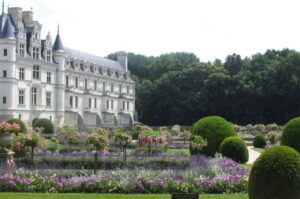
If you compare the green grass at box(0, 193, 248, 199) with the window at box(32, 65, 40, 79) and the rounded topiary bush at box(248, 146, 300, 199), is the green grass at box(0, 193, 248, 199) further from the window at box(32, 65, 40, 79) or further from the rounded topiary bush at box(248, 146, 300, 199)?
the window at box(32, 65, 40, 79)

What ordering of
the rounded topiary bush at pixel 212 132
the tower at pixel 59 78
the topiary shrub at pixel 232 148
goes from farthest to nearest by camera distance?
the tower at pixel 59 78 < the rounded topiary bush at pixel 212 132 < the topiary shrub at pixel 232 148

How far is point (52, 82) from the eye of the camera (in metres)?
56.0

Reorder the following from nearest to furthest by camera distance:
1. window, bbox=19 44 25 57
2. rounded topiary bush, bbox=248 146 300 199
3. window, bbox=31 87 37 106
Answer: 1. rounded topiary bush, bbox=248 146 300 199
2. window, bbox=19 44 25 57
3. window, bbox=31 87 37 106

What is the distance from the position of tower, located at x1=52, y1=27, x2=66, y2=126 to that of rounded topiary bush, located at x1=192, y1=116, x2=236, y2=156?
1340 inches

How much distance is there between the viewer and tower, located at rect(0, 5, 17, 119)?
48.1 meters

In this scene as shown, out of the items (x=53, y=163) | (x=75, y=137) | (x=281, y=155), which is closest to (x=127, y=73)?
(x=75, y=137)

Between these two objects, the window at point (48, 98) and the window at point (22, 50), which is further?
the window at point (48, 98)

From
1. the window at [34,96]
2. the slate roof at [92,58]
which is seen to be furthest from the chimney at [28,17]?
the slate roof at [92,58]

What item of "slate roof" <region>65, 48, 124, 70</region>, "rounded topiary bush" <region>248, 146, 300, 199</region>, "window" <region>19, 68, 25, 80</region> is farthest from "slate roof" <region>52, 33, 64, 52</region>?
"rounded topiary bush" <region>248, 146, 300, 199</region>

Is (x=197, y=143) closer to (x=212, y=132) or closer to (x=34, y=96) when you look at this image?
(x=212, y=132)

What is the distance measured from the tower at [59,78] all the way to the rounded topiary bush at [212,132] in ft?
112

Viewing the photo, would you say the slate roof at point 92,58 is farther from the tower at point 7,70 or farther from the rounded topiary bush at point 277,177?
the rounded topiary bush at point 277,177

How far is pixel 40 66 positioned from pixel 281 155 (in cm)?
4664

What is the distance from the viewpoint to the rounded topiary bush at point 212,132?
23.8 meters
